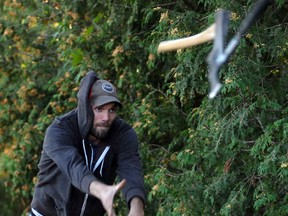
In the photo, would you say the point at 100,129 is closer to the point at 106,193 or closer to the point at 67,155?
the point at 67,155

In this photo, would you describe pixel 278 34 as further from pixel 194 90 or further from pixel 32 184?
pixel 32 184

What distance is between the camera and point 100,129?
5996 mm

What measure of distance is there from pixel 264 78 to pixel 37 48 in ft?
16.2

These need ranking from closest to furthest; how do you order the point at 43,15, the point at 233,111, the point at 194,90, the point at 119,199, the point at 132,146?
1. the point at 132,146
2. the point at 233,111
3. the point at 194,90
4. the point at 119,199
5. the point at 43,15

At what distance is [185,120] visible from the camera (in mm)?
9289

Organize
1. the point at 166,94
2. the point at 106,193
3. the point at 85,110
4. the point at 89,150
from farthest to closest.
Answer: the point at 166,94 < the point at 89,150 < the point at 85,110 < the point at 106,193

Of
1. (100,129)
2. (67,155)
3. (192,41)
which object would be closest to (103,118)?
(100,129)

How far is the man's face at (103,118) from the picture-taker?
596 cm

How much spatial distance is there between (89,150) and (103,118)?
268 mm

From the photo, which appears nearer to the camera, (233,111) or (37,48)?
(233,111)

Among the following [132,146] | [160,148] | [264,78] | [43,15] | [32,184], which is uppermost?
[132,146]

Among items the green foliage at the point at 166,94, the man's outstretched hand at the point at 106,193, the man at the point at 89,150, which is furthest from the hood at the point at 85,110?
the green foliage at the point at 166,94

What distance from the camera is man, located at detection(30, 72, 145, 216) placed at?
19.3 ft

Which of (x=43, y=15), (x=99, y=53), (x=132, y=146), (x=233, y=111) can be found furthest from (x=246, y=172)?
(x=43, y=15)
